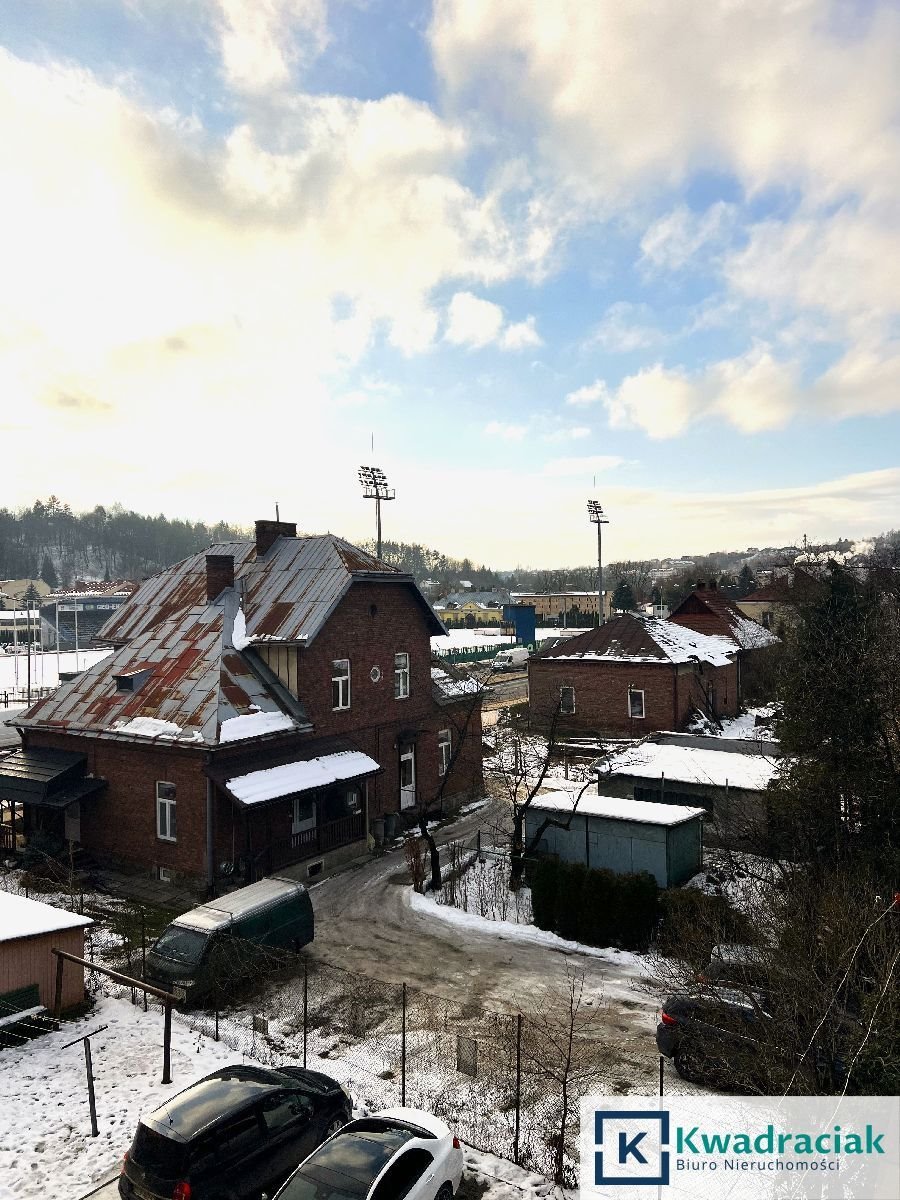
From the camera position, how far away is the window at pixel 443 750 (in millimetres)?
28516

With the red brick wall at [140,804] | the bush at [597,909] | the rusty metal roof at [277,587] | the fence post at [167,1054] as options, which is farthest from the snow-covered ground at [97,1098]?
the rusty metal roof at [277,587]

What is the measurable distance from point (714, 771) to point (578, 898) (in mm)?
8447

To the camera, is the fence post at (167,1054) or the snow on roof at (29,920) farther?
the snow on roof at (29,920)

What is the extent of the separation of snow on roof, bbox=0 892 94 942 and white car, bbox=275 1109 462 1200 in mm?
6843

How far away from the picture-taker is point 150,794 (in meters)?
20.7

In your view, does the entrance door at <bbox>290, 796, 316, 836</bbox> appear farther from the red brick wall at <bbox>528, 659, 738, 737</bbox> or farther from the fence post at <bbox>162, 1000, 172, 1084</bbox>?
the red brick wall at <bbox>528, 659, 738, 737</bbox>

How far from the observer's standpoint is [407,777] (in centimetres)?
2694

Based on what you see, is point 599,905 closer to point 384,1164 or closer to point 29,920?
point 384,1164

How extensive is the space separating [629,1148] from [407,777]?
57.2ft

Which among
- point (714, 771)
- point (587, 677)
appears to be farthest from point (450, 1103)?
point (587, 677)

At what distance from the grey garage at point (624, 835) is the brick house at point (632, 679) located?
18079mm

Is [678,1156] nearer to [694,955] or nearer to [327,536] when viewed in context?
[694,955]

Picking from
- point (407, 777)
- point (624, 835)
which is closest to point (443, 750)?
point (407, 777)

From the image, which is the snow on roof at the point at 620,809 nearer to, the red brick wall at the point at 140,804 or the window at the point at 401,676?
the window at the point at 401,676
